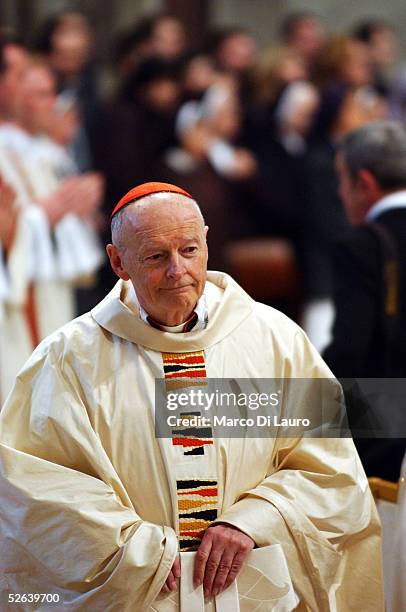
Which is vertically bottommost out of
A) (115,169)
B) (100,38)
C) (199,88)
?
(115,169)

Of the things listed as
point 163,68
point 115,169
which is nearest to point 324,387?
point 115,169

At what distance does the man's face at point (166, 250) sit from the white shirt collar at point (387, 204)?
1.55 metres

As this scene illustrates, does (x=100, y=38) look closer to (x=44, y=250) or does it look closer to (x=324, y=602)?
(x=44, y=250)

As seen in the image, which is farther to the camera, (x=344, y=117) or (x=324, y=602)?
(x=344, y=117)

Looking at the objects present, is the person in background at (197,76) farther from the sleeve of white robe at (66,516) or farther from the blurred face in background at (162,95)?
the sleeve of white robe at (66,516)

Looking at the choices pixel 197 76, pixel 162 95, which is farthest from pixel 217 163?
pixel 197 76

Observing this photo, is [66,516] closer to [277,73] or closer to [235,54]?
[277,73]

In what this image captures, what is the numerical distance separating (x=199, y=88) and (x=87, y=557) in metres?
6.51

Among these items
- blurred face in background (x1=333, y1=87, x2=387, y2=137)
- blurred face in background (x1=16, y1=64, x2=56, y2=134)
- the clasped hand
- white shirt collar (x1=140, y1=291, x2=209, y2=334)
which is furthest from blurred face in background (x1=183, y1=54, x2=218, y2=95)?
the clasped hand

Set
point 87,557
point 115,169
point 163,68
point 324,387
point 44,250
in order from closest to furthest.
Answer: point 87,557, point 324,387, point 44,250, point 115,169, point 163,68

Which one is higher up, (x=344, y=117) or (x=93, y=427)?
(x=344, y=117)

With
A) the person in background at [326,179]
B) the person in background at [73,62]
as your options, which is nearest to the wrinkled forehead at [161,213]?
the person in background at [326,179]

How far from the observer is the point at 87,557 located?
303 cm

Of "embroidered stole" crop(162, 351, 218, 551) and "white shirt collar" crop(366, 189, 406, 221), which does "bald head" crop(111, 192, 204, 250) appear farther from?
"white shirt collar" crop(366, 189, 406, 221)
